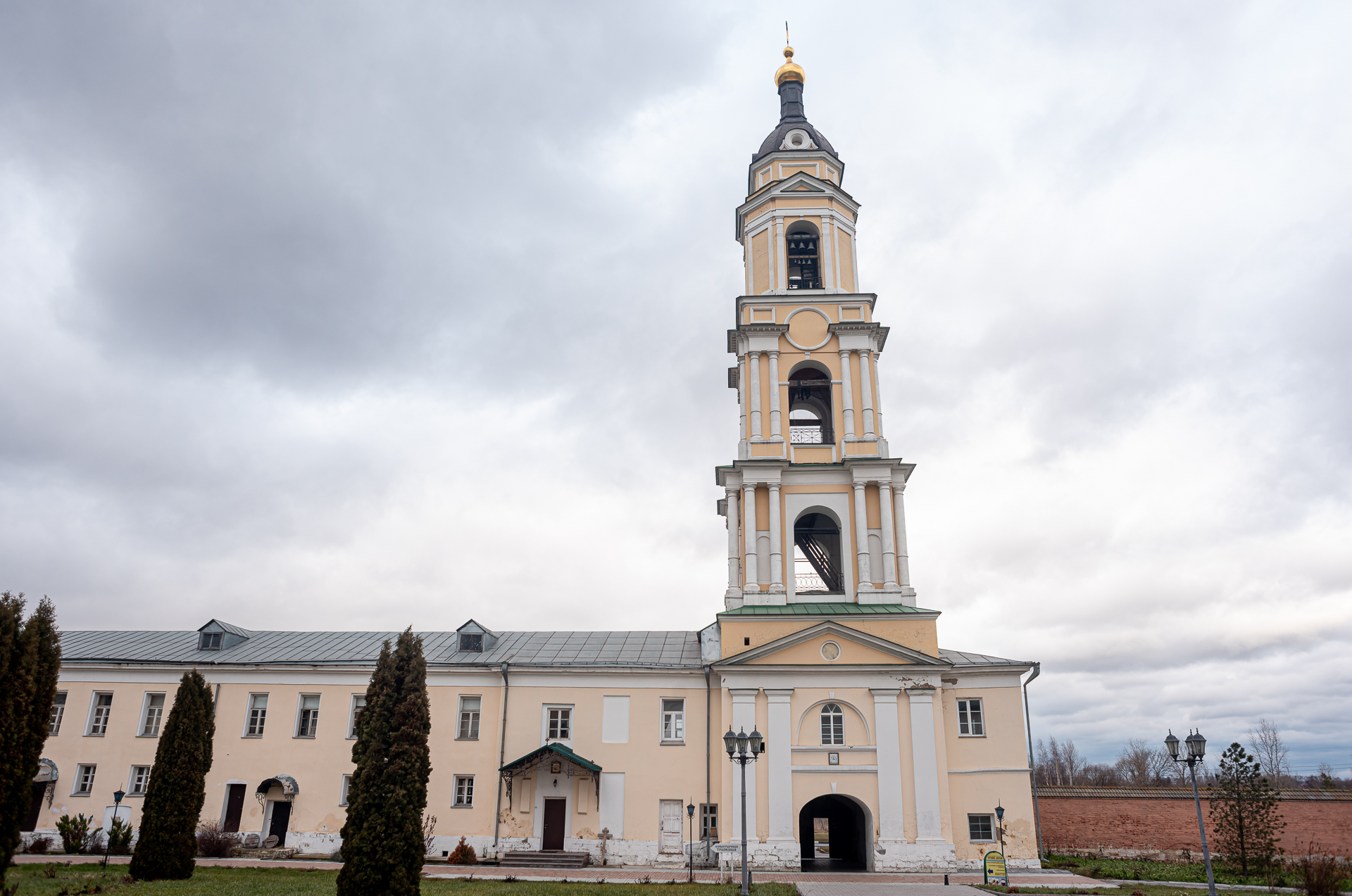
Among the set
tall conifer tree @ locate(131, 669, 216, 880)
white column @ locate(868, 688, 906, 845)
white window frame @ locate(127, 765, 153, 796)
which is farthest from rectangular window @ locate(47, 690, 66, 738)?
white column @ locate(868, 688, 906, 845)

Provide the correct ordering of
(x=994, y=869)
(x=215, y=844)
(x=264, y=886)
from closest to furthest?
(x=264, y=886) → (x=994, y=869) → (x=215, y=844)

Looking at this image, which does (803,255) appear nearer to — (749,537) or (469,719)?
(749,537)

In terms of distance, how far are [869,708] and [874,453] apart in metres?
8.44

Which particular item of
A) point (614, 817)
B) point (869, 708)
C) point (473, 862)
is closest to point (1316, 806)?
point (869, 708)

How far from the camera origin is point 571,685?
1085 inches

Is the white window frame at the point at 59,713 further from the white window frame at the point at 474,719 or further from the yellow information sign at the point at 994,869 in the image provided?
the yellow information sign at the point at 994,869

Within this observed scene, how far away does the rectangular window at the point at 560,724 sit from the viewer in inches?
1065

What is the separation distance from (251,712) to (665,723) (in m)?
14.3

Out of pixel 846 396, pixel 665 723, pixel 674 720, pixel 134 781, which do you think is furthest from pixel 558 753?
pixel 846 396

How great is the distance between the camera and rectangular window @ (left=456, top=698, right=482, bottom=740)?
27.4 m

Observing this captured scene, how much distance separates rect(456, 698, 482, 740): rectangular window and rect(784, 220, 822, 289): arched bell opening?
1876 centimetres

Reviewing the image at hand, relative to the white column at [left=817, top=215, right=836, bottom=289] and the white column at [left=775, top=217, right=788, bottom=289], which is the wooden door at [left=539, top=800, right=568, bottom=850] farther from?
the white column at [left=817, top=215, right=836, bottom=289]

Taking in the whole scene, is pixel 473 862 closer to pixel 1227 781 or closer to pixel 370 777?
pixel 370 777

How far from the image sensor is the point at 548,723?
27.2 metres
